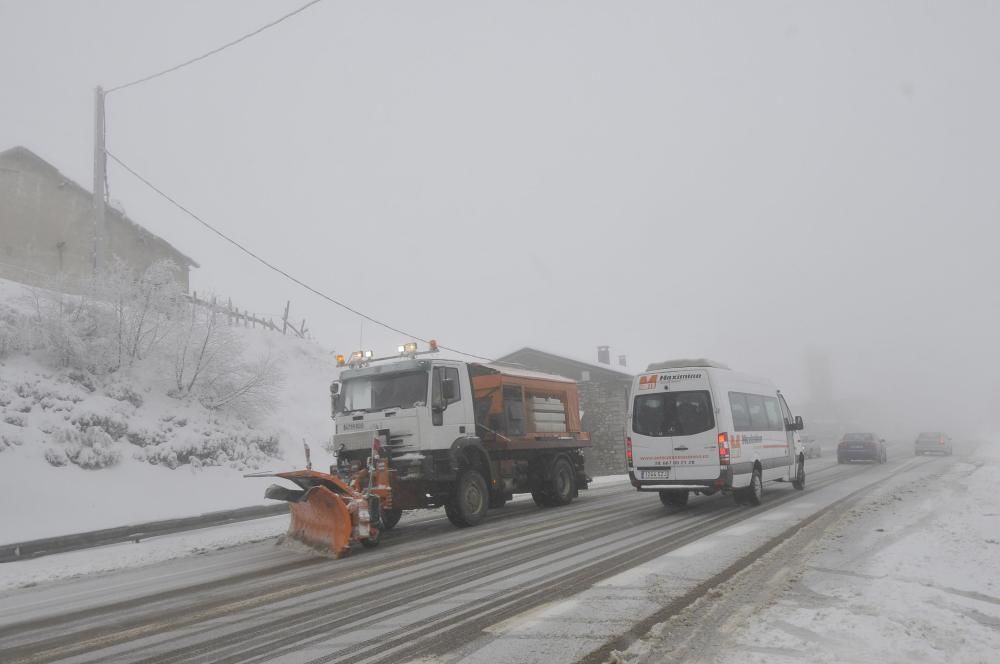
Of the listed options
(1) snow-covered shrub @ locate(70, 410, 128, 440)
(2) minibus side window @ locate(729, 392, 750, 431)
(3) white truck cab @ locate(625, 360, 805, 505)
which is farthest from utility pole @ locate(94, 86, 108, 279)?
(2) minibus side window @ locate(729, 392, 750, 431)

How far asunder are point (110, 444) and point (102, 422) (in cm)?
101

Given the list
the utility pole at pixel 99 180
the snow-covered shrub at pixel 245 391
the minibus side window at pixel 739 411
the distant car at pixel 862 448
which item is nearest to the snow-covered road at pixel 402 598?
the minibus side window at pixel 739 411

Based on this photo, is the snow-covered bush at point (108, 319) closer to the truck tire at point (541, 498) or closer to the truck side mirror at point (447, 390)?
the truck side mirror at point (447, 390)

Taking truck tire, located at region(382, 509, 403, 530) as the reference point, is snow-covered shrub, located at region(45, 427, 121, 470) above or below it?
above

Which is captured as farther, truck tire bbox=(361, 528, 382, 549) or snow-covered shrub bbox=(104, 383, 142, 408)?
snow-covered shrub bbox=(104, 383, 142, 408)

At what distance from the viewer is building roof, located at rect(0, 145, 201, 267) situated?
31.9 m

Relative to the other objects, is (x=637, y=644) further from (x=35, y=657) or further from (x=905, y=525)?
(x=905, y=525)

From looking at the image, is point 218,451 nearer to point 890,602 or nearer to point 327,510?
point 327,510

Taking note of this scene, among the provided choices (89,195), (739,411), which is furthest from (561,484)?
(89,195)

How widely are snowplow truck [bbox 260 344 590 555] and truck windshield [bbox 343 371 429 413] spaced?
2cm

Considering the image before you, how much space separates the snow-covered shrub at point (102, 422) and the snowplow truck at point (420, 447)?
8.69m

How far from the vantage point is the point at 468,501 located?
448 inches

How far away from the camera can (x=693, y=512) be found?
12.0 metres

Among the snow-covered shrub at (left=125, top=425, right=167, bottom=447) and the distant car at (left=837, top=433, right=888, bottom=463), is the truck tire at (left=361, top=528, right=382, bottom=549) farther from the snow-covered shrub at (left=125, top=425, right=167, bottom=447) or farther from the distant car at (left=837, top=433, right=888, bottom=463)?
the distant car at (left=837, top=433, right=888, bottom=463)
